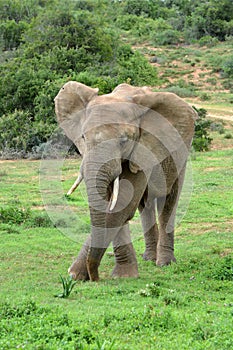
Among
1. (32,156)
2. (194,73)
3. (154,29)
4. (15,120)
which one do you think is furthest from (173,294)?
(154,29)

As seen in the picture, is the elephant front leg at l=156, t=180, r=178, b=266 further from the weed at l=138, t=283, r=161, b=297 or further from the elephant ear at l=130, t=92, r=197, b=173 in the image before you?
the weed at l=138, t=283, r=161, b=297

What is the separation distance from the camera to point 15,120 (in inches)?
754

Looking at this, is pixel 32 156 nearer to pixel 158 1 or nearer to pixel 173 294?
pixel 173 294

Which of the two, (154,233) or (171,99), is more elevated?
(171,99)

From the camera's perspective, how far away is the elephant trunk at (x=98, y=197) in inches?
240

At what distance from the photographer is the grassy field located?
15.6 ft

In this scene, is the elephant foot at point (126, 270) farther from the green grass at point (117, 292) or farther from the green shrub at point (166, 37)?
the green shrub at point (166, 37)

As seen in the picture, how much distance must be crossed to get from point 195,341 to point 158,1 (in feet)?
189

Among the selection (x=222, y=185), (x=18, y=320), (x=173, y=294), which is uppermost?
(x=18, y=320)

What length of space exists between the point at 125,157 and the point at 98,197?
27.3 inches

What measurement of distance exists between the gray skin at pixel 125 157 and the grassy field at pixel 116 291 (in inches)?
14.3

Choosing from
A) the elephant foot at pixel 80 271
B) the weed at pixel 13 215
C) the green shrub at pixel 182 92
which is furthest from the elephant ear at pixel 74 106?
the green shrub at pixel 182 92

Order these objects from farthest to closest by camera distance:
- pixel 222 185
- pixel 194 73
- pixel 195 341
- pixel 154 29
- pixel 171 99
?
pixel 154 29, pixel 194 73, pixel 222 185, pixel 171 99, pixel 195 341

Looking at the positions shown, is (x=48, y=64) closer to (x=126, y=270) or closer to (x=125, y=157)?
(x=126, y=270)
